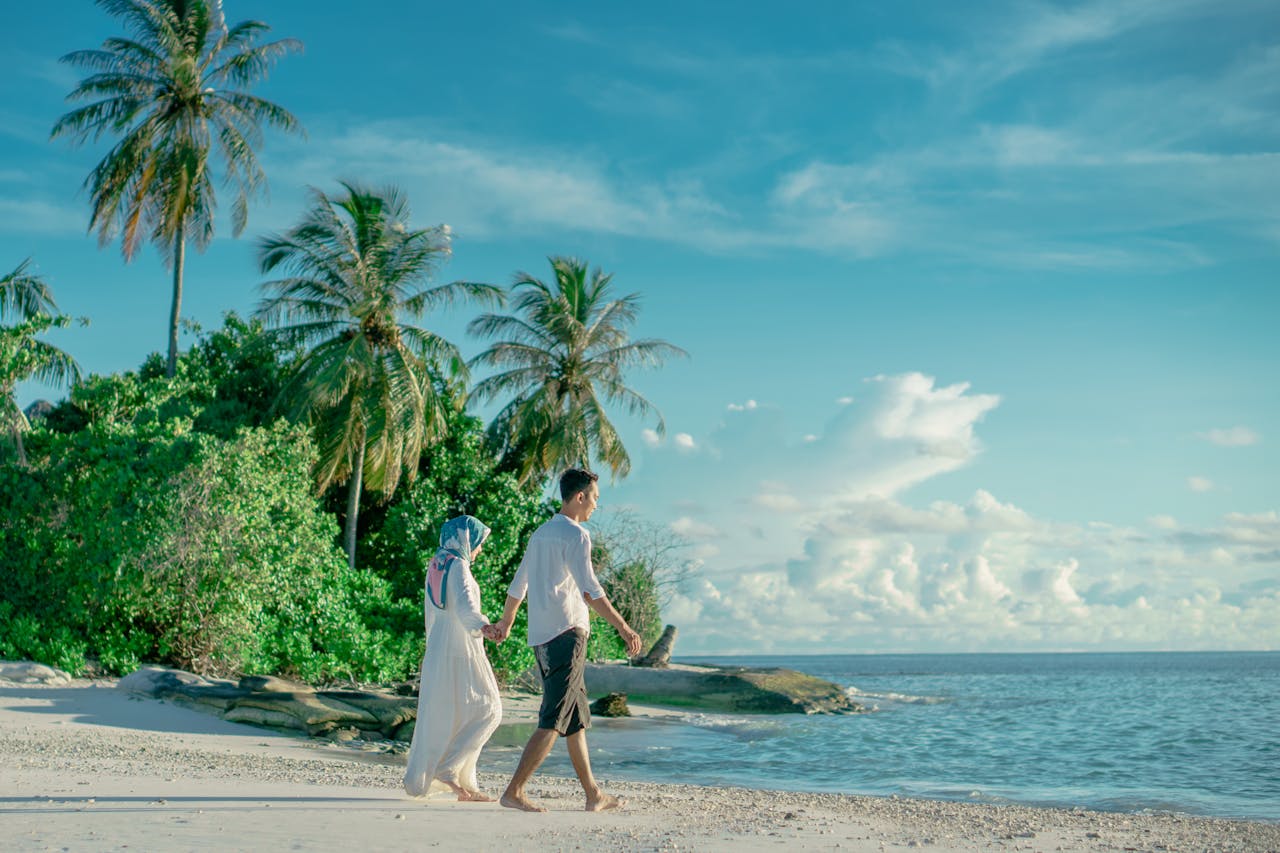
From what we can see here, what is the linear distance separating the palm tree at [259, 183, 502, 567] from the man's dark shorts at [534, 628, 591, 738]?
17.5 m

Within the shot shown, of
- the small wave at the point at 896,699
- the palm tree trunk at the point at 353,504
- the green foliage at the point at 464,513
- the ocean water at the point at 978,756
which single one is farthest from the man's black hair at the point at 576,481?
the small wave at the point at 896,699

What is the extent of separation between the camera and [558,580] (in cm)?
661

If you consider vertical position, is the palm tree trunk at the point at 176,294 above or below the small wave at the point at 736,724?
above

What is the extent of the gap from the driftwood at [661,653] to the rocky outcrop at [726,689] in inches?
123

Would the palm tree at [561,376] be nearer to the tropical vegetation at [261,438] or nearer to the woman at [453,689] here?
the tropical vegetation at [261,438]

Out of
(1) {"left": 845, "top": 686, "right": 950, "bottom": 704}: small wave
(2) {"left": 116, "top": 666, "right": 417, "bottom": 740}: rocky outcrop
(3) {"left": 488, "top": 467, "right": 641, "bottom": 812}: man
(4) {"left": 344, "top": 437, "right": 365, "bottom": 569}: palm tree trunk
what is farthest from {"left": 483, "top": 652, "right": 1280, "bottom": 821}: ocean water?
(1) {"left": 845, "top": 686, "right": 950, "bottom": 704}: small wave

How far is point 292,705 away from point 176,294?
1522cm

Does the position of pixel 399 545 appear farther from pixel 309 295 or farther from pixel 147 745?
pixel 147 745

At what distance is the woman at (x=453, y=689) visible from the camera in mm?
6961

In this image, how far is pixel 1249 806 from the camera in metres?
11.4

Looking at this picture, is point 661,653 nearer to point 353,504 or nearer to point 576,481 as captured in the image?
point 353,504

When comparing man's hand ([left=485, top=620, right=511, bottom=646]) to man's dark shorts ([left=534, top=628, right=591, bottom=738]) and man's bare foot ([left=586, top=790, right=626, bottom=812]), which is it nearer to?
man's dark shorts ([left=534, top=628, right=591, bottom=738])

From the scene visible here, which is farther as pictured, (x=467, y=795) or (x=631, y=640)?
(x=467, y=795)

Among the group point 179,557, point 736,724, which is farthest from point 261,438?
point 736,724
